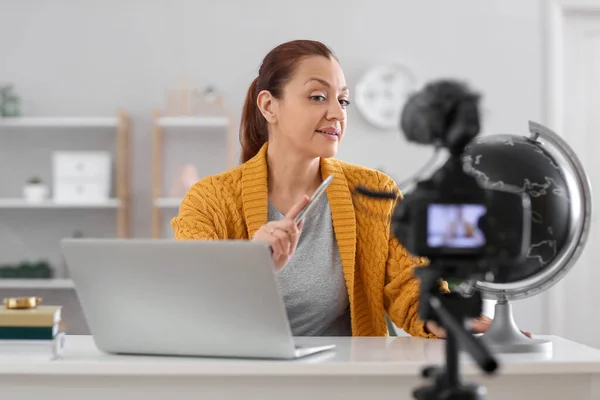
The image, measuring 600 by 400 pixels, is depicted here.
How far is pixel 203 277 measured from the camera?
1.30m

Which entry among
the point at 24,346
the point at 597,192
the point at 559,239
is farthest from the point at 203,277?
the point at 597,192

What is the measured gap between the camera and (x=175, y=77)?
4434 millimetres

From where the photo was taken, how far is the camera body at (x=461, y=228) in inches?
33.8

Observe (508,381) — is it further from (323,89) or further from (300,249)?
(323,89)

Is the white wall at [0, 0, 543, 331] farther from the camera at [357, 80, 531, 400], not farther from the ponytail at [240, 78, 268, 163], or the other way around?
the camera at [357, 80, 531, 400]

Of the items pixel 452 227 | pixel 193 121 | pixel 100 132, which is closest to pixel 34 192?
pixel 100 132

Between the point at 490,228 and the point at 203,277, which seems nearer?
the point at 490,228

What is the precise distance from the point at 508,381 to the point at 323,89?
3.26ft

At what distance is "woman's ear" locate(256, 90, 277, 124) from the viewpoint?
7.29 ft

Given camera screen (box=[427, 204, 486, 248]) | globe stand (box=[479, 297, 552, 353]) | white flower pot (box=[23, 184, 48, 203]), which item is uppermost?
white flower pot (box=[23, 184, 48, 203])

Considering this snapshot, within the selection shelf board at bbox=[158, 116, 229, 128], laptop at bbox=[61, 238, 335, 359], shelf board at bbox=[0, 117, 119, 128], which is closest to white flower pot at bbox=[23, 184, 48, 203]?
shelf board at bbox=[0, 117, 119, 128]

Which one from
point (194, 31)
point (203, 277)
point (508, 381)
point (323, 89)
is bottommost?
point (508, 381)

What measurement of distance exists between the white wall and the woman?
2292mm

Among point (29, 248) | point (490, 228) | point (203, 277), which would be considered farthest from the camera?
point (29, 248)
